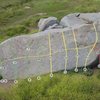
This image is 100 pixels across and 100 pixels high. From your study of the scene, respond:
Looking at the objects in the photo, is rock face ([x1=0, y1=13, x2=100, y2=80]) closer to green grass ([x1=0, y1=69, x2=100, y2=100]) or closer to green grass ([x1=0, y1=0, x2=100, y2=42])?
green grass ([x1=0, y1=69, x2=100, y2=100])

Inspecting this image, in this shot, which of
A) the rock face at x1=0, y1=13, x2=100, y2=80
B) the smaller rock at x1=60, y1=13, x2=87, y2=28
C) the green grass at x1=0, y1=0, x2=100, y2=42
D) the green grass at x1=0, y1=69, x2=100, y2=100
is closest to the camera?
the green grass at x1=0, y1=69, x2=100, y2=100

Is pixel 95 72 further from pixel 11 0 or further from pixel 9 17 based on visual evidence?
pixel 11 0

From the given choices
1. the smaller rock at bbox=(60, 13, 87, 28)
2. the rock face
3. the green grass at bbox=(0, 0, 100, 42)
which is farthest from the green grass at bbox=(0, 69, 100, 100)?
the green grass at bbox=(0, 0, 100, 42)

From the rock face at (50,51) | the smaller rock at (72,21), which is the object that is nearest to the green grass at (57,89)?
the rock face at (50,51)

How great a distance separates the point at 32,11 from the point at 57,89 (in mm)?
19767

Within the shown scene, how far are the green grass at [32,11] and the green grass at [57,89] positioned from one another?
33.5ft

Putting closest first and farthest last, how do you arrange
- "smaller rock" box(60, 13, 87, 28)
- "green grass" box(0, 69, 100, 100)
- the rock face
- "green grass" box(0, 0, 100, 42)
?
"green grass" box(0, 69, 100, 100) < the rock face < "smaller rock" box(60, 13, 87, 28) < "green grass" box(0, 0, 100, 42)

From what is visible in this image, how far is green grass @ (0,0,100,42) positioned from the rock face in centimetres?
735

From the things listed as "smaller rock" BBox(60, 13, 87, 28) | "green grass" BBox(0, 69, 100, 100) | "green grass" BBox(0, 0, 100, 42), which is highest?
"smaller rock" BBox(60, 13, 87, 28)

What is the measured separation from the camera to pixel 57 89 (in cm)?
1500

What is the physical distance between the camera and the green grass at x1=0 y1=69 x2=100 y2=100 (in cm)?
1467

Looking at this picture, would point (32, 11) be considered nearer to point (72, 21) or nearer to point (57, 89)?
point (72, 21)

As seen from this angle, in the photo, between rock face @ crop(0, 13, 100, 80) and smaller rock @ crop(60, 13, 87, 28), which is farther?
smaller rock @ crop(60, 13, 87, 28)

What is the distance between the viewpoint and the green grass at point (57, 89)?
1467cm
